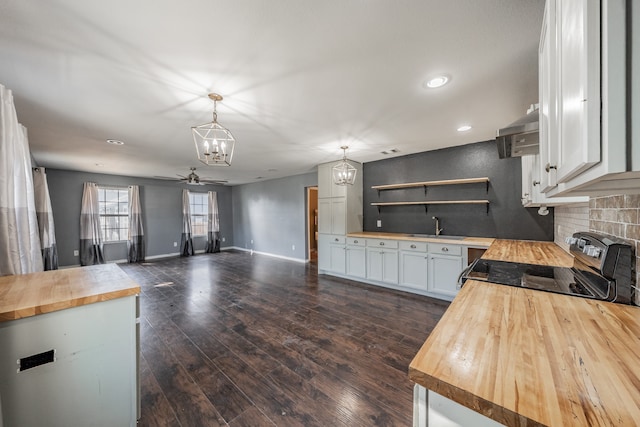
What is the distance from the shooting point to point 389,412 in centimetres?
158

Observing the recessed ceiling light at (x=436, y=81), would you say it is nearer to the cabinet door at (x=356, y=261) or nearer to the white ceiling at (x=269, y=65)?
the white ceiling at (x=269, y=65)

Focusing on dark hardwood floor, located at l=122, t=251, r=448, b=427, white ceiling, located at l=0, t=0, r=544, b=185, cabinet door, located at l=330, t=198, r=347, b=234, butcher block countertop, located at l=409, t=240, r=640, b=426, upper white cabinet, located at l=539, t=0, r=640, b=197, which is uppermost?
white ceiling, located at l=0, t=0, r=544, b=185

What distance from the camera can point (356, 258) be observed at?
4.45m

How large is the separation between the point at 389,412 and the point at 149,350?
2308mm

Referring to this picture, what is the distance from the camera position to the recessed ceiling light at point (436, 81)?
191 centimetres

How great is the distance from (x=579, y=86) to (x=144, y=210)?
8.56m

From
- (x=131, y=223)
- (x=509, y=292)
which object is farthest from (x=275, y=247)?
(x=509, y=292)

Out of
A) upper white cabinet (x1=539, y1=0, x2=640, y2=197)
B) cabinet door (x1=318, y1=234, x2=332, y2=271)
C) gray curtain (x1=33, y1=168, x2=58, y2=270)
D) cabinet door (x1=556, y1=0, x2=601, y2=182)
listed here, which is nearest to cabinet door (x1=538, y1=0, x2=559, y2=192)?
cabinet door (x1=556, y1=0, x2=601, y2=182)

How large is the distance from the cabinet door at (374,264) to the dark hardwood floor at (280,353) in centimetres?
25

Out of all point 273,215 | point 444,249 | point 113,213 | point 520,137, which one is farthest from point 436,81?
point 113,213

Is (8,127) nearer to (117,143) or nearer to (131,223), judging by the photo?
(117,143)

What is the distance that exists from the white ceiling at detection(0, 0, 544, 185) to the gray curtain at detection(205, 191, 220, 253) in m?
4.90

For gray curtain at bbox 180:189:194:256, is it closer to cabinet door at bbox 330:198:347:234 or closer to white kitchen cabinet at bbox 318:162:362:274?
white kitchen cabinet at bbox 318:162:362:274

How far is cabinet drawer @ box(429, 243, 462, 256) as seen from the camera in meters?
3.30
